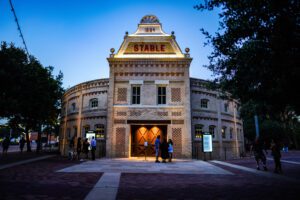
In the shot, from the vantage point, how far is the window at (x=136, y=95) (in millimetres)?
21484

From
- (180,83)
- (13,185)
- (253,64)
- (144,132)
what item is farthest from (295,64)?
(144,132)

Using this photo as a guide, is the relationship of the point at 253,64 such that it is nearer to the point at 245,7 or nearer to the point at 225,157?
the point at 245,7

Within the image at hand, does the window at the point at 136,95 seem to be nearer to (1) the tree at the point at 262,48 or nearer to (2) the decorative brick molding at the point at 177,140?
(2) the decorative brick molding at the point at 177,140

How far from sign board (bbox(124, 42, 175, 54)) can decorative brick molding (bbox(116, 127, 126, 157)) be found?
25.8 ft

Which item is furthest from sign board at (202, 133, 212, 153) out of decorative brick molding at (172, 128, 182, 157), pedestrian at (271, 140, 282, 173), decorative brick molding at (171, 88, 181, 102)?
pedestrian at (271, 140, 282, 173)

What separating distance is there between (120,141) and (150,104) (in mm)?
4402

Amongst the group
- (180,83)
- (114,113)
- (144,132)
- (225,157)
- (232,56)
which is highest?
(180,83)

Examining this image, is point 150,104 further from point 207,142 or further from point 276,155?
point 276,155

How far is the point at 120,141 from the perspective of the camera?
20.5m

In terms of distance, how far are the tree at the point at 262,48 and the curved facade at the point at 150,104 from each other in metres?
10.7

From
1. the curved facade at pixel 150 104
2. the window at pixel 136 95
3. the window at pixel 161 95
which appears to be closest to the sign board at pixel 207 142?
the curved facade at pixel 150 104

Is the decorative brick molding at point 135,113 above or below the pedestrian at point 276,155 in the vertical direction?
above

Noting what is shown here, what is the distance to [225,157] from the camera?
21844 mm

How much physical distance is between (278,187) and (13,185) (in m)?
9.32
